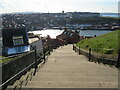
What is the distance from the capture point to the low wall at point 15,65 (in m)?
5.06

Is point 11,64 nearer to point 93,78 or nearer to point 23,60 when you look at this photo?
point 23,60

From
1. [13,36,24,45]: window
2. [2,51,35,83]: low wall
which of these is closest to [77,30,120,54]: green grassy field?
[2,51,35,83]: low wall

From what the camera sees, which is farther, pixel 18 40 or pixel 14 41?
pixel 18 40

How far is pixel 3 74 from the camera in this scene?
4953mm

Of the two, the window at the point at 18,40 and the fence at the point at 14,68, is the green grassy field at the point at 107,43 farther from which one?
the window at the point at 18,40

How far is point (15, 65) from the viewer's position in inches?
231

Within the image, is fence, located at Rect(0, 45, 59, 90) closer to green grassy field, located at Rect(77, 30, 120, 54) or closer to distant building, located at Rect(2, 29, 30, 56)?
green grassy field, located at Rect(77, 30, 120, 54)

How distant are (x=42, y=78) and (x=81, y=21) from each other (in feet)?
543

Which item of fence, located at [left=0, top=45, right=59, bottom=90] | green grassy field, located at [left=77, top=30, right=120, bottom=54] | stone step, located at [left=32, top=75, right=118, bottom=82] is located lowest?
stone step, located at [left=32, top=75, right=118, bottom=82]

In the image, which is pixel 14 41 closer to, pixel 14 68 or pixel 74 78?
pixel 14 68

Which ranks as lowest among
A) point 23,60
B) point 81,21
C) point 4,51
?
point 4,51

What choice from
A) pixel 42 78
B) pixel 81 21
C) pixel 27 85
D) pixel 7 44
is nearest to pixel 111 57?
pixel 42 78

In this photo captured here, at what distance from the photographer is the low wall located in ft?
16.6

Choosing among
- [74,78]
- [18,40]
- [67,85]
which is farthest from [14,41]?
[67,85]
